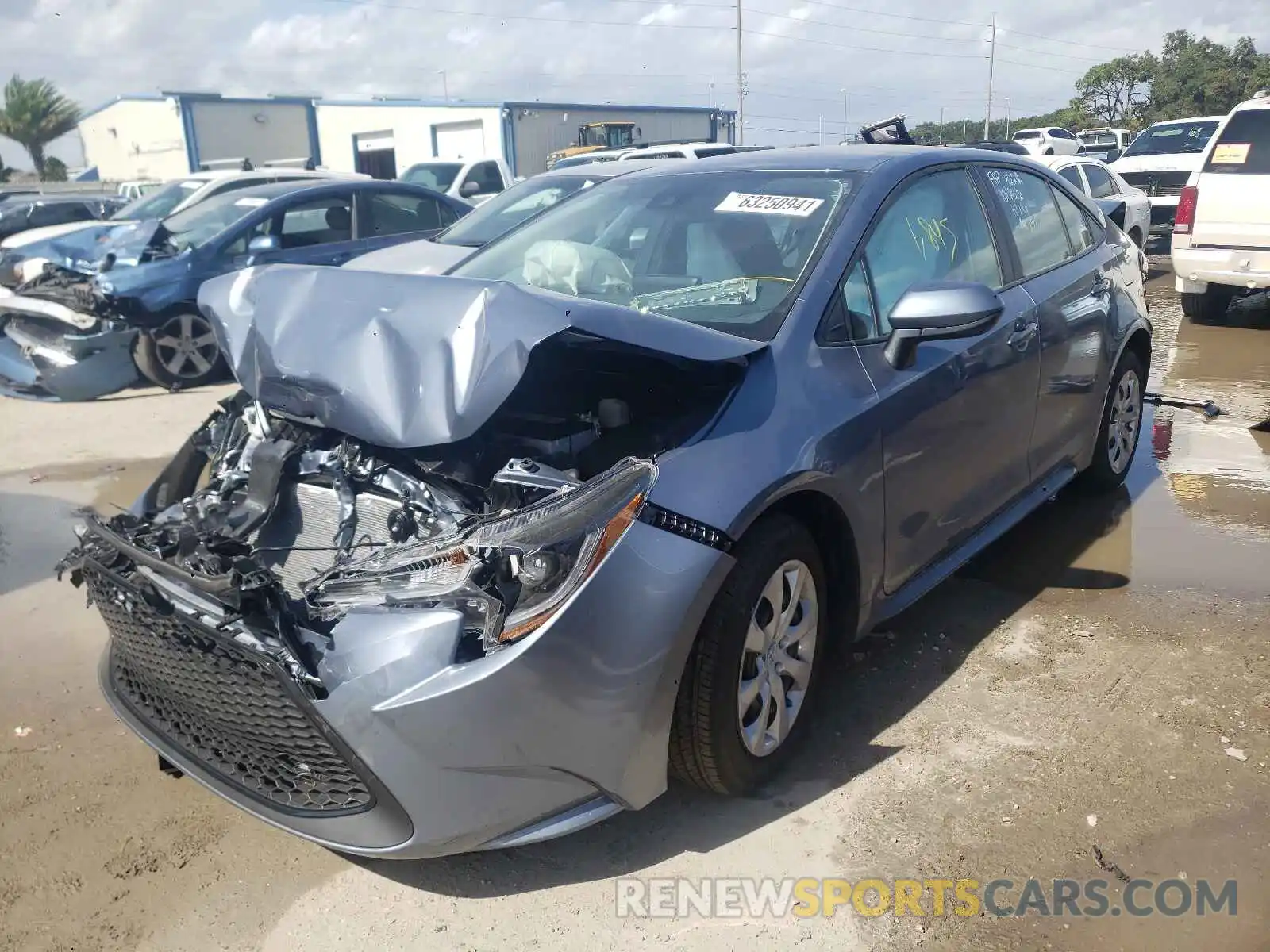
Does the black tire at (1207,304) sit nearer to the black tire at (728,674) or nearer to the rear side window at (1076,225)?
the rear side window at (1076,225)

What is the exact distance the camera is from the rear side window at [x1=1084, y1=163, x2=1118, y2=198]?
1217cm

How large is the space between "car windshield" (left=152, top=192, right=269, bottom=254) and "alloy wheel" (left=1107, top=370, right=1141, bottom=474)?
23.3ft

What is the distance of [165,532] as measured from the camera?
2.75 meters

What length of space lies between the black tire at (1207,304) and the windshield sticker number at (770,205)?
8.77 meters

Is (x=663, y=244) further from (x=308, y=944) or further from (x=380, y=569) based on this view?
(x=308, y=944)

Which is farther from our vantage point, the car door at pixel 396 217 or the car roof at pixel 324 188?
the car door at pixel 396 217

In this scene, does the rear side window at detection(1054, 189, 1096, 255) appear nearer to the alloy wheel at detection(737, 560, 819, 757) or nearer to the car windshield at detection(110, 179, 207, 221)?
the alloy wheel at detection(737, 560, 819, 757)

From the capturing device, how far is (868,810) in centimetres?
284

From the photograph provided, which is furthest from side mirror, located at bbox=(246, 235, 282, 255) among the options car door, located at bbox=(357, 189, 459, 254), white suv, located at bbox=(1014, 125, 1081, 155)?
white suv, located at bbox=(1014, 125, 1081, 155)

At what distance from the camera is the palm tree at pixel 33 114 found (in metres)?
44.8

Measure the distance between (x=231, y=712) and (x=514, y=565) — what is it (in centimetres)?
80

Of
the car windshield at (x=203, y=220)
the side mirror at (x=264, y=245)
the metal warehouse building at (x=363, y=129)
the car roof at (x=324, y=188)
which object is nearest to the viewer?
the side mirror at (x=264, y=245)

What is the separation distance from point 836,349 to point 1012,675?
139 centimetres

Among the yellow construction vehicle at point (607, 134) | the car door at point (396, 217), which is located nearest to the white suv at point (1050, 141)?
the yellow construction vehicle at point (607, 134)
